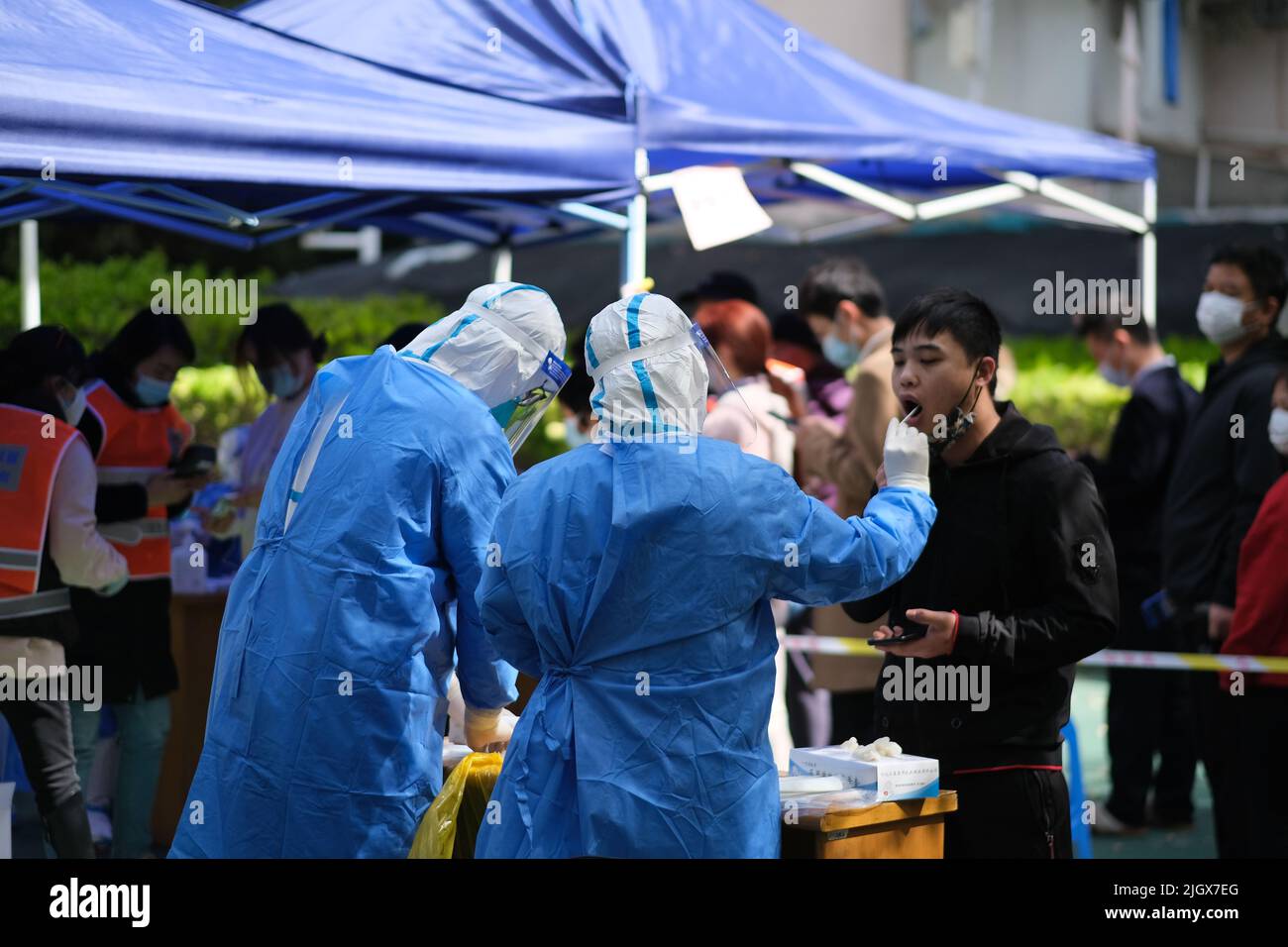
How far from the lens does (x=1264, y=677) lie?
4.69 m

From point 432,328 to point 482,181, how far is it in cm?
111

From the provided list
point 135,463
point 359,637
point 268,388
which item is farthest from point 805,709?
point 359,637

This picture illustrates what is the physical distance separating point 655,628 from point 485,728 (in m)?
1.01

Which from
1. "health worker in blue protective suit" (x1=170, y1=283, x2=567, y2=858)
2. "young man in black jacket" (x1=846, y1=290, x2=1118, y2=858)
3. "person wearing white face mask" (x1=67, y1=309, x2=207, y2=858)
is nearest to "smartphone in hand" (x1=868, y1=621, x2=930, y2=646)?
"young man in black jacket" (x1=846, y1=290, x2=1118, y2=858)

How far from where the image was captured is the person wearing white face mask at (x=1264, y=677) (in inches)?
183

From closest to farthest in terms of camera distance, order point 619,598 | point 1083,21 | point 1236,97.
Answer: point 619,598 < point 1083,21 < point 1236,97

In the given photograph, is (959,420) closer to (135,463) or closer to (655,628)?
(655,628)

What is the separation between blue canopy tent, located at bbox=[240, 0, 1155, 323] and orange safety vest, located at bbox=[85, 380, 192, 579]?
5.01 feet

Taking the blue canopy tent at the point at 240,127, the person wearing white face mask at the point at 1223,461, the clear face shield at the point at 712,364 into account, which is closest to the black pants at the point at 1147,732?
the person wearing white face mask at the point at 1223,461

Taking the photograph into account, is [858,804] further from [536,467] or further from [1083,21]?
[1083,21]

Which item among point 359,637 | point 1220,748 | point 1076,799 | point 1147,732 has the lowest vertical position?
point 1147,732

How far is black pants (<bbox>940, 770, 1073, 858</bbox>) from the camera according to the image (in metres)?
3.45

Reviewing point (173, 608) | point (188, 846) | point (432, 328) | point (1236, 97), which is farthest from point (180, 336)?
point (1236, 97)
